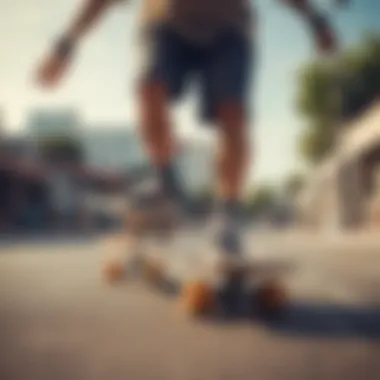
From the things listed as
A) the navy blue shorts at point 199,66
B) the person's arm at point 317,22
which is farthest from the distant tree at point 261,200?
the person's arm at point 317,22

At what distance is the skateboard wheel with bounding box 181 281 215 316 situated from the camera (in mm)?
953

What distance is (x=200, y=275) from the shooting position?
0.96 m

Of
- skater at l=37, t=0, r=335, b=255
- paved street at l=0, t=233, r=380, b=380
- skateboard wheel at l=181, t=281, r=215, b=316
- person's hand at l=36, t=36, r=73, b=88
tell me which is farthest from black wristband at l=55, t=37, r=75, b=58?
skateboard wheel at l=181, t=281, r=215, b=316

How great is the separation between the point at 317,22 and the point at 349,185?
9.9 inches

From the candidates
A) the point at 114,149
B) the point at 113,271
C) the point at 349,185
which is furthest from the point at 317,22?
the point at 113,271

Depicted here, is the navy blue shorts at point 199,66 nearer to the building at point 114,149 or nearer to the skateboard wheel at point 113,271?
the building at point 114,149

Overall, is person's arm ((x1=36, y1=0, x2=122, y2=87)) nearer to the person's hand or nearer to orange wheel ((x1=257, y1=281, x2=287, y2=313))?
the person's hand

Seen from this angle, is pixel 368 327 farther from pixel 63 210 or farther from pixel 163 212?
pixel 63 210

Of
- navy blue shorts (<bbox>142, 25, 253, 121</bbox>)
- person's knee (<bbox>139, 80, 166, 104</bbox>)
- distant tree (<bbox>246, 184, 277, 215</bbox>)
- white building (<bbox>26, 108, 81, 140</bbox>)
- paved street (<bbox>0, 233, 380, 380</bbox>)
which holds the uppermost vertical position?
navy blue shorts (<bbox>142, 25, 253, 121</bbox>)

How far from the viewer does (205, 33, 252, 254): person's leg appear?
979 millimetres

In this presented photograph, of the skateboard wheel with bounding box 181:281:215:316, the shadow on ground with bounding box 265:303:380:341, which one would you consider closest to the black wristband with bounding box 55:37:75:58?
the skateboard wheel with bounding box 181:281:215:316

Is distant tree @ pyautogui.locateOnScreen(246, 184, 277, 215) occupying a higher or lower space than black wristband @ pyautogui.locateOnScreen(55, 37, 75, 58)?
lower

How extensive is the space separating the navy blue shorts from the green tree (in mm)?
115

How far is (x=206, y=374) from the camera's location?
3.03 feet
